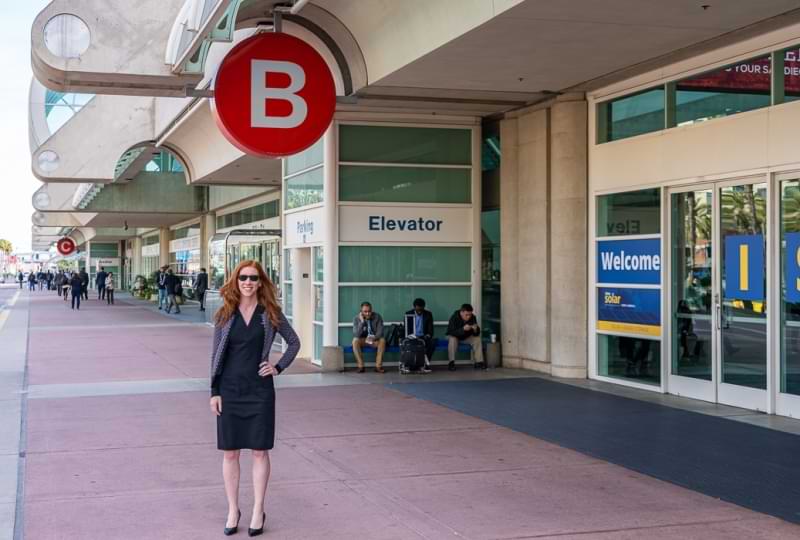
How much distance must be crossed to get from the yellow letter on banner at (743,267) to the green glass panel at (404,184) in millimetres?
6028

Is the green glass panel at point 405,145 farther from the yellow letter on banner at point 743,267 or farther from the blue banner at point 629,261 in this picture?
the yellow letter on banner at point 743,267

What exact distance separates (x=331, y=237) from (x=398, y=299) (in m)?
1.60

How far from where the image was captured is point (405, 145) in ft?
52.2

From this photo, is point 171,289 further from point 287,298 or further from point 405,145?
point 405,145

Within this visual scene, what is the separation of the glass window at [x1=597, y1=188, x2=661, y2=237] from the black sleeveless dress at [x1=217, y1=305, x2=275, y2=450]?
779 cm

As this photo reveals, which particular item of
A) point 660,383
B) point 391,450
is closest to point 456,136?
point 660,383

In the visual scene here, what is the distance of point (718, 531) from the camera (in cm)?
618

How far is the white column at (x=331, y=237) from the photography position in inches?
606

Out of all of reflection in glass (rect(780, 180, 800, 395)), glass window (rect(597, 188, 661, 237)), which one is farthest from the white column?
reflection in glass (rect(780, 180, 800, 395))

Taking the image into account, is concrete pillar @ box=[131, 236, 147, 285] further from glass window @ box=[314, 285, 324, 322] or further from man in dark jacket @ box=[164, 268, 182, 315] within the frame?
glass window @ box=[314, 285, 324, 322]

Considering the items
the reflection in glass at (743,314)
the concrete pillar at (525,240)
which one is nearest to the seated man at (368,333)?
the concrete pillar at (525,240)

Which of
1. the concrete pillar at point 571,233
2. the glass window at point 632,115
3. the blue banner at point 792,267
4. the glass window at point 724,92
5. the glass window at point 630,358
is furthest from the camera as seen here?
the concrete pillar at point 571,233

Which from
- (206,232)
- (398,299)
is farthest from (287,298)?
(206,232)

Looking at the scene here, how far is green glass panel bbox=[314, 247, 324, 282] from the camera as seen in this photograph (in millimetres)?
16172
